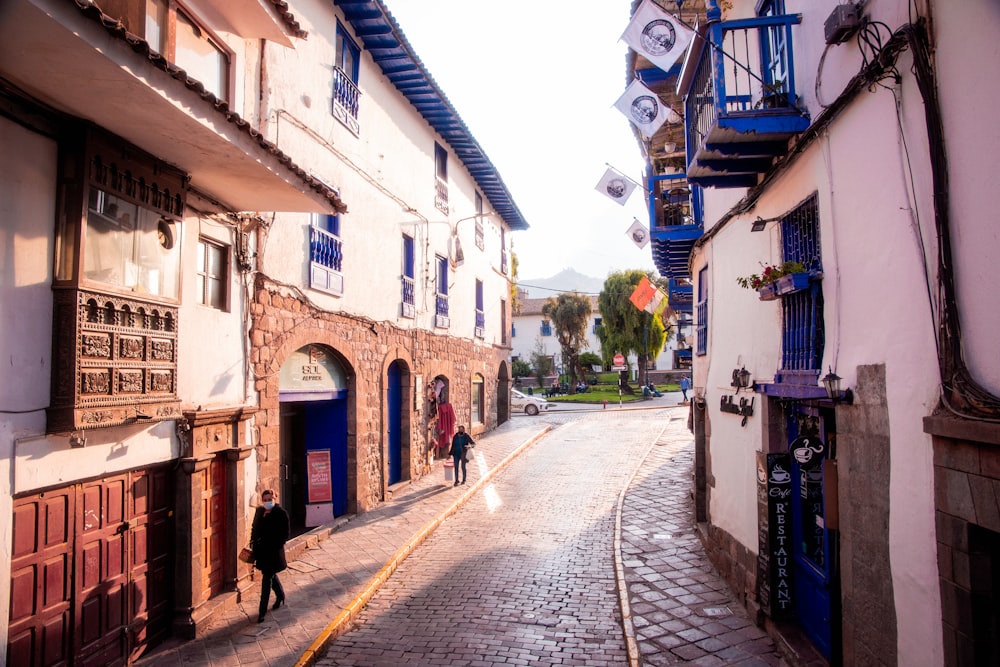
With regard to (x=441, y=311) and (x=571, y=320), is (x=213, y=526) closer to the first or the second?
(x=441, y=311)

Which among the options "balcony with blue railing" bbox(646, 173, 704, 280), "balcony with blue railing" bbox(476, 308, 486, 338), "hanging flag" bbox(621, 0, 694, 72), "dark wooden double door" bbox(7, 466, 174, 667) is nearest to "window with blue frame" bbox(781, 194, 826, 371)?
"hanging flag" bbox(621, 0, 694, 72)

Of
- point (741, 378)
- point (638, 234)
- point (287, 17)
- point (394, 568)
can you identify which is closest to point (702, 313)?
point (741, 378)

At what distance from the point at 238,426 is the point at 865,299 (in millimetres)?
7130

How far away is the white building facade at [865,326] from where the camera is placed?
11.6ft

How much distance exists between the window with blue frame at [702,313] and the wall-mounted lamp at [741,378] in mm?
2450

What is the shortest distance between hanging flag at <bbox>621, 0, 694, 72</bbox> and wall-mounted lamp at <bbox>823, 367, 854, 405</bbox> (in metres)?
4.43

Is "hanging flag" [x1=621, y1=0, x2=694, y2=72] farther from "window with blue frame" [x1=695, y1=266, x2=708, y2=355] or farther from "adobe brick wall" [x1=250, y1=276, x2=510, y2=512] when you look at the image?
"adobe brick wall" [x1=250, y1=276, x2=510, y2=512]

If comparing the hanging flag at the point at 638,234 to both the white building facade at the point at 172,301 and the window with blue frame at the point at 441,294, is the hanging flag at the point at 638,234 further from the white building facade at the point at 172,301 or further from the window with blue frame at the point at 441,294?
the white building facade at the point at 172,301

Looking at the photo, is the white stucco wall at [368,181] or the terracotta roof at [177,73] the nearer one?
the terracotta roof at [177,73]

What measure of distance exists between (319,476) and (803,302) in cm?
855

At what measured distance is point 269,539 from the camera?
7445 millimetres

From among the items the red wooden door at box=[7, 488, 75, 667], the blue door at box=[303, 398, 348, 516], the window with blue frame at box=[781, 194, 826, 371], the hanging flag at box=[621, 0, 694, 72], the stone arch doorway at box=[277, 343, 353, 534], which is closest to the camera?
the red wooden door at box=[7, 488, 75, 667]

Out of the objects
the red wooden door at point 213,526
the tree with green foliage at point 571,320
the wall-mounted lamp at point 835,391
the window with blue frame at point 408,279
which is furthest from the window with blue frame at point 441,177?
the tree with green foliage at point 571,320

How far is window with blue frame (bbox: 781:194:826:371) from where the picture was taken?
5777 mm
